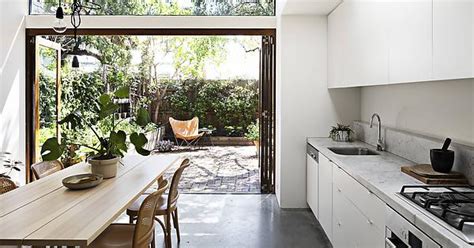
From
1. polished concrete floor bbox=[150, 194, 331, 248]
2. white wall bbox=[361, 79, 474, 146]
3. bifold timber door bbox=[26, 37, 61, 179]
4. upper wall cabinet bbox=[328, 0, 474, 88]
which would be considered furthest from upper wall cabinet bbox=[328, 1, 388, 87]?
bifold timber door bbox=[26, 37, 61, 179]

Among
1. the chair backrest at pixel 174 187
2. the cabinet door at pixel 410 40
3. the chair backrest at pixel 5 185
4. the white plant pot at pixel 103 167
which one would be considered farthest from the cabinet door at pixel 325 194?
the chair backrest at pixel 5 185

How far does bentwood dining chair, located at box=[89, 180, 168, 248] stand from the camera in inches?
87.7

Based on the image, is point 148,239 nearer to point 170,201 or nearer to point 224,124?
point 170,201

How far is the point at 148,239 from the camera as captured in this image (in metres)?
2.43

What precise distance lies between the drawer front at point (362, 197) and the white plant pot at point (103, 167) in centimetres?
180

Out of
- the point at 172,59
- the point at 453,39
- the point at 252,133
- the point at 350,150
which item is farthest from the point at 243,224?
the point at 172,59

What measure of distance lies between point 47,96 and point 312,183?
160 inches

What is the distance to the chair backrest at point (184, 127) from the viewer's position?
7008 mm

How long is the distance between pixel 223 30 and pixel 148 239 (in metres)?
3.39

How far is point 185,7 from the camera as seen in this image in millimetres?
5238

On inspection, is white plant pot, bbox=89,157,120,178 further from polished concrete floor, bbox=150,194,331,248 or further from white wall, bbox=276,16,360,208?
white wall, bbox=276,16,360,208

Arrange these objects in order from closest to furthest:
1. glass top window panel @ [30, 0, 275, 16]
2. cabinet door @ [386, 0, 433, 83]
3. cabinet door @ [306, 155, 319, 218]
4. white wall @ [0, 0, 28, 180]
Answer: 1. cabinet door @ [386, 0, 433, 83]
2. cabinet door @ [306, 155, 319, 218]
3. white wall @ [0, 0, 28, 180]
4. glass top window panel @ [30, 0, 275, 16]

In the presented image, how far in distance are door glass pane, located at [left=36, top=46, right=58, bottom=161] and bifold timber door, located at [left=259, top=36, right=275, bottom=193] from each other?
10.3ft

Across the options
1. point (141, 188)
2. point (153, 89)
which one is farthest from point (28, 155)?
point (141, 188)
